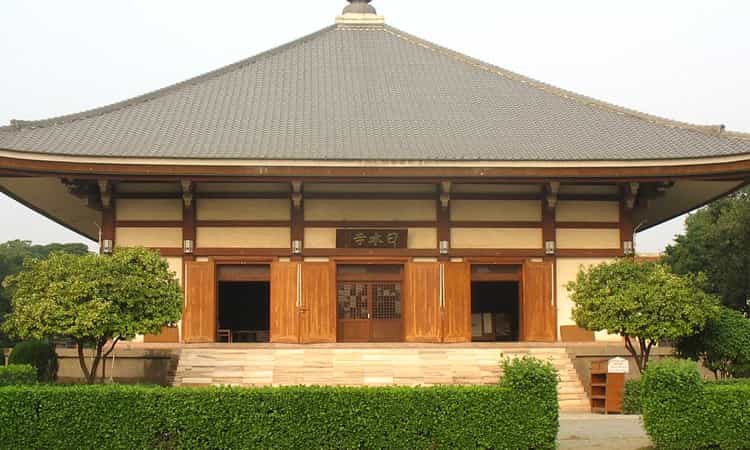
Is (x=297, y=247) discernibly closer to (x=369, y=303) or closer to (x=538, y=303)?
(x=369, y=303)

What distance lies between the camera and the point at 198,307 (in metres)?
21.5

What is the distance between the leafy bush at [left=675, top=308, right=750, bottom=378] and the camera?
18.0 meters

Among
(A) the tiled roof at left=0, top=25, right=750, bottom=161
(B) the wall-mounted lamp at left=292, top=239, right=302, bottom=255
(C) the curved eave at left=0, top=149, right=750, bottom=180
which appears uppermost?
(A) the tiled roof at left=0, top=25, right=750, bottom=161

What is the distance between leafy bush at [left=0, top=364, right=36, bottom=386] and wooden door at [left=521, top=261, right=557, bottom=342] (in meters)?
11.5

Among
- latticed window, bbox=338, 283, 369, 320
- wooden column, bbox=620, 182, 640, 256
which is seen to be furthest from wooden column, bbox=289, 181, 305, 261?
wooden column, bbox=620, 182, 640, 256

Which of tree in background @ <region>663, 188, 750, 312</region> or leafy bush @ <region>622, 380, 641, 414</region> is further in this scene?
tree in background @ <region>663, 188, 750, 312</region>

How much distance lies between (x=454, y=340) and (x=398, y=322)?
1.57 metres

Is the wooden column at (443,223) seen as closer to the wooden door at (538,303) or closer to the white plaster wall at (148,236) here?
the wooden door at (538,303)

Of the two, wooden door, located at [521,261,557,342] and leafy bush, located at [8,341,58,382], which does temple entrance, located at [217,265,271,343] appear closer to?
leafy bush, located at [8,341,58,382]

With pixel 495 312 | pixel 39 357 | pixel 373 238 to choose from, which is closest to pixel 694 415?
pixel 373 238

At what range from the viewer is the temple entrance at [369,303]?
2227cm

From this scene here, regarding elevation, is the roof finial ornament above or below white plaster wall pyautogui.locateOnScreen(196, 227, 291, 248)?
above

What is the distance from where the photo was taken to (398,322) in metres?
22.5

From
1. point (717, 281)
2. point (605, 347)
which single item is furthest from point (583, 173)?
point (717, 281)
